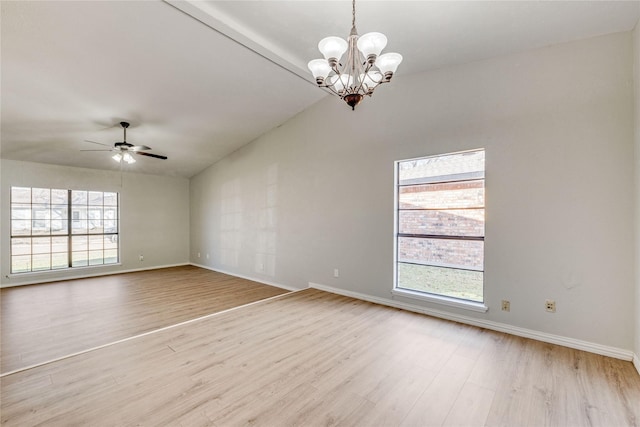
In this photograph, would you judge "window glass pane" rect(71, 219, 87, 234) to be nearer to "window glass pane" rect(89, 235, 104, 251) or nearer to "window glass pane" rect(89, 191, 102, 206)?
"window glass pane" rect(89, 235, 104, 251)

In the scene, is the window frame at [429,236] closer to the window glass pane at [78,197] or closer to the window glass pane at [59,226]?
the window glass pane at [78,197]

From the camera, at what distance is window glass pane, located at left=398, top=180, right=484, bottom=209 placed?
11.2 feet

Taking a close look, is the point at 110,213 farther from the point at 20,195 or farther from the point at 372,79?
the point at 372,79

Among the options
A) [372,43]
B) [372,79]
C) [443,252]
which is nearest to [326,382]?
[443,252]

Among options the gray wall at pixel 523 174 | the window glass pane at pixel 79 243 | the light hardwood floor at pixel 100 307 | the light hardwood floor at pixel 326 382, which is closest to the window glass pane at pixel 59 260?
the window glass pane at pixel 79 243

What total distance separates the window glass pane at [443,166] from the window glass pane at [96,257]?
23.3ft

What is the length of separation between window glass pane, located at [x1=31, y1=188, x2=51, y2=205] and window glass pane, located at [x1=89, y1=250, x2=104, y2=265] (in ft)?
4.64

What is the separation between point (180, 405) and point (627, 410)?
10.1 ft

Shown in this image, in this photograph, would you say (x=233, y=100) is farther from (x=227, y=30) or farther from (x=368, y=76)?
(x=368, y=76)

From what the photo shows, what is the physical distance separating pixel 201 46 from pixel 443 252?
3.88 metres

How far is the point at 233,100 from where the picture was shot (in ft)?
14.5

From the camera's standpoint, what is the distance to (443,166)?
12.1ft

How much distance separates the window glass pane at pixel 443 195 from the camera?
135 inches

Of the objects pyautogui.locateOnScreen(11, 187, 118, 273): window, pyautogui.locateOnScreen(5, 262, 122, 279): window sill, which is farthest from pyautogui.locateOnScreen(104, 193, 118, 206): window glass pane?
pyautogui.locateOnScreen(5, 262, 122, 279): window sill
